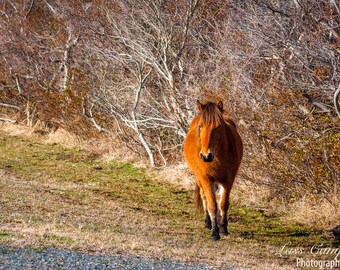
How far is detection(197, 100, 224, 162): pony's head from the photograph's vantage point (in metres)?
8.35

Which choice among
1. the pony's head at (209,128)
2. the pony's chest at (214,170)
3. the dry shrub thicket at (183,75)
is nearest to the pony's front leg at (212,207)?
the pony's chest at (214,170)

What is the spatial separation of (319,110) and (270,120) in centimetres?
88

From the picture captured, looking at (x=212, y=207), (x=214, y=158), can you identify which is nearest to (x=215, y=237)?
(x=212, y=207)

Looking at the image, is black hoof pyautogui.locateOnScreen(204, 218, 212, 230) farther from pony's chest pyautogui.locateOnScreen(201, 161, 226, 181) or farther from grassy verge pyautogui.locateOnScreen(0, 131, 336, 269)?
pony's chest pyautogui.locateOnScreen(201, 161, 226, 181)

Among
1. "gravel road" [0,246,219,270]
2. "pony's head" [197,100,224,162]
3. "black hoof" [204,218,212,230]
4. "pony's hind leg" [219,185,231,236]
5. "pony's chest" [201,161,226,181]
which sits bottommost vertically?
"gravel road" [0,246,219,270]

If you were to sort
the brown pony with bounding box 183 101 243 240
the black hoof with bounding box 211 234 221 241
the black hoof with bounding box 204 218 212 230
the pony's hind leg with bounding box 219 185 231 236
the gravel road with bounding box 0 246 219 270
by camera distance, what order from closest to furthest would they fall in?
the gravel road with bounding box 0 246 219 270, the brown pony with bounding box 183 101 243 240, the black hoof with bounding box 211 234 221 241, the pony's hind leg with bounding box 219 185 231 236, the black hoof with bounding box 204 218 212 230

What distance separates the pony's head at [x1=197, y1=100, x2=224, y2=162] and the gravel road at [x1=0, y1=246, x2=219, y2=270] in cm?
186

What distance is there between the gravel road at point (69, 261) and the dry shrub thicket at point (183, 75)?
12.5 feet

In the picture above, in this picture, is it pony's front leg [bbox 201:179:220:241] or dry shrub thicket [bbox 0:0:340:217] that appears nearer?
pony's front leg [bbox 201:179:220:241]

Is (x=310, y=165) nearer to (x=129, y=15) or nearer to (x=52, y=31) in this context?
(x=129, y=15)

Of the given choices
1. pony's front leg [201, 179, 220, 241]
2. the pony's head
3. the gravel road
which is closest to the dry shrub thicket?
the pony's head

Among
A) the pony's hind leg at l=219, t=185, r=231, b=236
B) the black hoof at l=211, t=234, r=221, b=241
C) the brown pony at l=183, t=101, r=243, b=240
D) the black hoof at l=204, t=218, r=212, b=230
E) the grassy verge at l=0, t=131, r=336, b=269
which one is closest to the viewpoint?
the grassy verge at l=0, t=131, r=336, b=269

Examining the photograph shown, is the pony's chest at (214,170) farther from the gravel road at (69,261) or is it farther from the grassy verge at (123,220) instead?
the gravel road at (69,261)

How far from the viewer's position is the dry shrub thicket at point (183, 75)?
10430 mm
